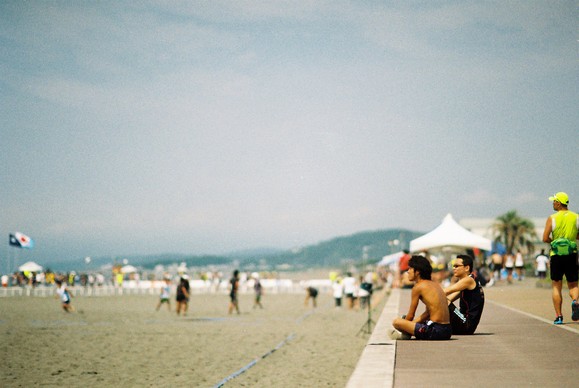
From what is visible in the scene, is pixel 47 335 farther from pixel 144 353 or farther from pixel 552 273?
pixel 552 273

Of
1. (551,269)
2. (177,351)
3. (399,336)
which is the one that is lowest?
(177,351)

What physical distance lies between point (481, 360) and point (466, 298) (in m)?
2.64

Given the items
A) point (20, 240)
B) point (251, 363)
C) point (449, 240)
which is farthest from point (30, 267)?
point (251, 363)

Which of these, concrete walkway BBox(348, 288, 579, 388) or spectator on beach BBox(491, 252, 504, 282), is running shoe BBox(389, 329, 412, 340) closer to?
concrete walkway BBox(348, 288, 579, 388)

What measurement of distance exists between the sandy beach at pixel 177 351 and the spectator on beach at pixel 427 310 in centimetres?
217

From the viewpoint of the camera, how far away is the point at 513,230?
8094cm

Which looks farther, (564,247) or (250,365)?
(250,365)

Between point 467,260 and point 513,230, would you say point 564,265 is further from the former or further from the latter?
point 513,230

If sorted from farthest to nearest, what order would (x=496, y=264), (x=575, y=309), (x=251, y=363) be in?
1. (x=496, y=264)
2. (x=251, y=363)
3. (x=575, y=309)

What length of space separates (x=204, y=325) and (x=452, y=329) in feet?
48.7

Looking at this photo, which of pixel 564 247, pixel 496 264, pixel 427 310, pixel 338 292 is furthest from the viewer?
pixel 496 264

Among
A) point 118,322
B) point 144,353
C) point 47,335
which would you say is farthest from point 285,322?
point 144,353

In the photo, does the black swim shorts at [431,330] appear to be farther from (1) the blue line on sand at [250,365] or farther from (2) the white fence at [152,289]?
(2) the white fence at [152,289]

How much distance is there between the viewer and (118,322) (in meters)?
25.7
